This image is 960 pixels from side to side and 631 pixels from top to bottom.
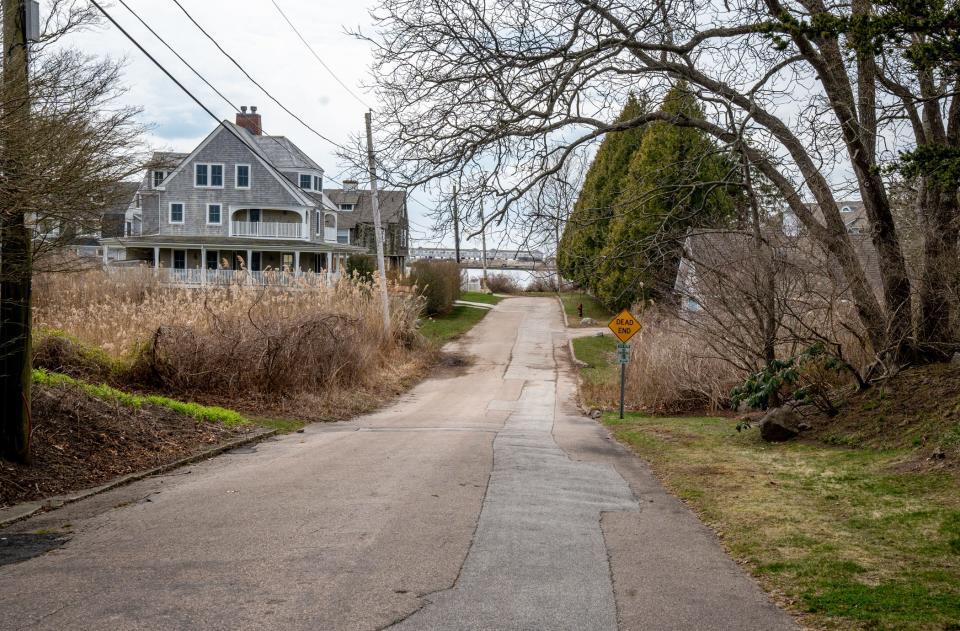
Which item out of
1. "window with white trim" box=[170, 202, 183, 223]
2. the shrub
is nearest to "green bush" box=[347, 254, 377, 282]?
"window with white trim" box=[170, 202, 183, 223]

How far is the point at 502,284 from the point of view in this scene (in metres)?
78.1

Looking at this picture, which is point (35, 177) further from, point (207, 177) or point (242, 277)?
point (207, 177)

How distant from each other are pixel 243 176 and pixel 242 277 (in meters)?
29.2

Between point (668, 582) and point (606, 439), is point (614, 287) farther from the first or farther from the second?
point (668, 582)

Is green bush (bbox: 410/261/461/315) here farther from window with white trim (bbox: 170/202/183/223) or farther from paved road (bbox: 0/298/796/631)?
paved road (bbox: 0/298/796/631)

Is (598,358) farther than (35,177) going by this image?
Yes

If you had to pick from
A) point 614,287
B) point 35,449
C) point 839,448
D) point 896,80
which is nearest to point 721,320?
point 839,448

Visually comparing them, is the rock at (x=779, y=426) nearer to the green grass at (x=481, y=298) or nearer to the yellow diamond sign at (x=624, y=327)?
the yellow diamond sign at (x=624, y=327)

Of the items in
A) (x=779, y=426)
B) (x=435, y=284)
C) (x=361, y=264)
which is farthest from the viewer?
(x=361, y=264)

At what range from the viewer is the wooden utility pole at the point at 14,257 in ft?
24.8

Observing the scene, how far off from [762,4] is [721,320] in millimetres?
6048

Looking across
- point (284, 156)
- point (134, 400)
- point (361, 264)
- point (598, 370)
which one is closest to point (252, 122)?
point (284, 156)

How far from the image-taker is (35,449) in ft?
33.4

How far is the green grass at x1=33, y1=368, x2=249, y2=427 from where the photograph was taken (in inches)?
506
